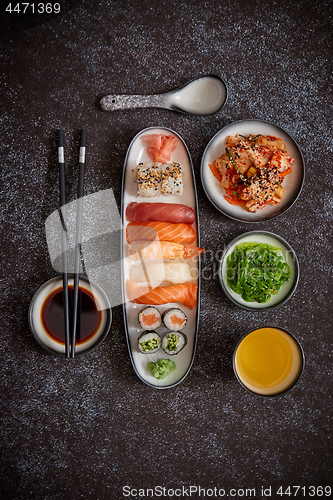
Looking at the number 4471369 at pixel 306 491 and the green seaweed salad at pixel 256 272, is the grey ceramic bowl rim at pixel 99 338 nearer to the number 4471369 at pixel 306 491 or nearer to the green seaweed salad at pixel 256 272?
the green seaweed salad at pixel 256 272

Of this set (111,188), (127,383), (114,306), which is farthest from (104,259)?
(127,383)

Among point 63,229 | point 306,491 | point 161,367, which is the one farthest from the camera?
point 306,491

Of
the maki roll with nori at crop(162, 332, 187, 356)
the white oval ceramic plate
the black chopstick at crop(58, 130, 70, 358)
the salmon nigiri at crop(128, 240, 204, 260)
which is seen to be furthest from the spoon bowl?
the maki roll with nori at crop(162, 332, 187, 356)

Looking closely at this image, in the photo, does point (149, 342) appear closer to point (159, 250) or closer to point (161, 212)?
point (159, 250)

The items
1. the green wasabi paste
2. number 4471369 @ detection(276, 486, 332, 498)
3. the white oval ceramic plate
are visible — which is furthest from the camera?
number 4471369 @ detection(276, 486, 332, 498)

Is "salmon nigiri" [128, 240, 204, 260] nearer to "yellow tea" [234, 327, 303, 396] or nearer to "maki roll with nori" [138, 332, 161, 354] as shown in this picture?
"maki roll with nori" [138, 332, 161, 354]

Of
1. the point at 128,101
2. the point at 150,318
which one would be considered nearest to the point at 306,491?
the point at 150,318
